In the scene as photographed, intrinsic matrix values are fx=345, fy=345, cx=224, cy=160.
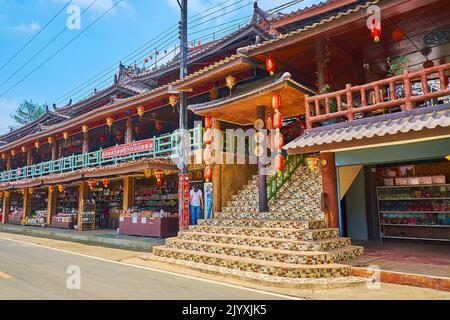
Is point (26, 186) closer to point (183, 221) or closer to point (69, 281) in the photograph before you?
point (183, 221)

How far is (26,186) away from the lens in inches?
885

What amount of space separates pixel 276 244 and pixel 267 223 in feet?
3.89

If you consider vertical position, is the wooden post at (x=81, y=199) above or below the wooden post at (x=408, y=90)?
below

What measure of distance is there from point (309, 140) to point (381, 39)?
3887mm

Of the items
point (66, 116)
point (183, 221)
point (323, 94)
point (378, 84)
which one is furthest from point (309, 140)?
point (66, 116)

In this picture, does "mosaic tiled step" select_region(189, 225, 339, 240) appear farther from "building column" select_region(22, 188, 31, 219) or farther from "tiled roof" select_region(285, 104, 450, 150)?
"building column" select_region(22, 188, 31, 219)

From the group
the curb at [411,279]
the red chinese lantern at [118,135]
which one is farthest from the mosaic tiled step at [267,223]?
the red chinese lantern at [118,135]

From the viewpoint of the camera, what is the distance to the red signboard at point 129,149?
1462cm

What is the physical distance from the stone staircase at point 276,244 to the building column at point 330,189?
22cm

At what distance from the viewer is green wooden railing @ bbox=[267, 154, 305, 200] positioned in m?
11.1

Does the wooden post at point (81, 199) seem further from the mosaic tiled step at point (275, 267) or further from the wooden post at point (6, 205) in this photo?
the wooden post at point (6, 205)

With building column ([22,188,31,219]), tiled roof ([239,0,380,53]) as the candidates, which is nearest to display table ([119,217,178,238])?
tiled roof ([239,0,380,53])

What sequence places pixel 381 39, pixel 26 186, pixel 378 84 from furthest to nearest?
pixel 26 186, pixel 381 39, pixel 378 84

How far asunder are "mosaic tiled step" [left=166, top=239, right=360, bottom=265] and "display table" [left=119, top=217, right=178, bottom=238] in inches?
165
